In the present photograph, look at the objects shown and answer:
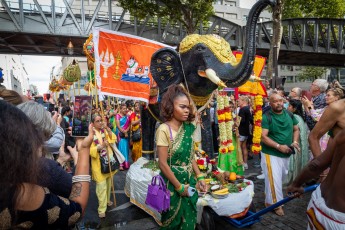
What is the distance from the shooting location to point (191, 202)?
8.87ft

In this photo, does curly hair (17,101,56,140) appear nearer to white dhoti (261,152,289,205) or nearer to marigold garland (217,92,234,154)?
marigold garland (217,92,234,154)

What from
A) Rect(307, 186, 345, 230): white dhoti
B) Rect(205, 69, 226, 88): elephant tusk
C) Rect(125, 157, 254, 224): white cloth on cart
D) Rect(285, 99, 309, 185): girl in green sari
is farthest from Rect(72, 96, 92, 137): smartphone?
Rect(285, 99, 309, 185): girl in green sari

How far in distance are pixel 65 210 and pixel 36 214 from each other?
15 cm

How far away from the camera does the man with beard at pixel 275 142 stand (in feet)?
13.7

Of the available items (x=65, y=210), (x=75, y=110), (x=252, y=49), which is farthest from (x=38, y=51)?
(x=65, y=210)

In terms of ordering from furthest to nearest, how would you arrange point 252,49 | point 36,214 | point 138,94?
point 138,94
point 252,49
point 36,214

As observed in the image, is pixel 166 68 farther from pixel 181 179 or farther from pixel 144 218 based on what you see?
pixel 144 218

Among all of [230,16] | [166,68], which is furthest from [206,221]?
[230,16]

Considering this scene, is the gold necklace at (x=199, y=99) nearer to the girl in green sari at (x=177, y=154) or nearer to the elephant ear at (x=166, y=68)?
the elephant ear at (x=166, y=68)

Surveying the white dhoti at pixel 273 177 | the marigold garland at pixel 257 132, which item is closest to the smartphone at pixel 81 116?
the marigold garland at pixel 257 132

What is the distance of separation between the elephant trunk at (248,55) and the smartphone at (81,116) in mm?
2047

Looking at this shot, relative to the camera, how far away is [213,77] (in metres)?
3.89

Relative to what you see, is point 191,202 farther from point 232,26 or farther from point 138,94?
point 232,26

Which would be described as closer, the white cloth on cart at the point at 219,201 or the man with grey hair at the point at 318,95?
the white cloth on cart at the point at 219,201
